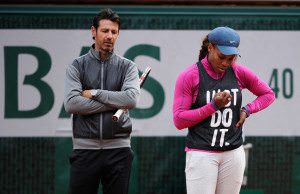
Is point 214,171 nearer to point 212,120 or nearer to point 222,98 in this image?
point 212,120

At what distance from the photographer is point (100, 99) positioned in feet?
13.8

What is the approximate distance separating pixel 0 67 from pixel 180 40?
144 centimetres

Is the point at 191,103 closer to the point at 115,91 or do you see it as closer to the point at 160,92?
the point at 115,91

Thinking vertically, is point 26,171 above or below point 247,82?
below

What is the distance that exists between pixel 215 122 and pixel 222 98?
0.23m

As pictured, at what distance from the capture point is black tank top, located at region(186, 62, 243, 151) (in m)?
4.18

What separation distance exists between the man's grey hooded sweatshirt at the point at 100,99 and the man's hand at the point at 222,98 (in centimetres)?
55

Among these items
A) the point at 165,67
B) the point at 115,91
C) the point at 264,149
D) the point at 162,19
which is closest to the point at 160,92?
the point at 165,67

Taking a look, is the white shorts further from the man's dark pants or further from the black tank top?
the man's dark pants

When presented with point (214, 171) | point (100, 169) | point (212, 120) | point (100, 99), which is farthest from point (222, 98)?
point (100, 169)

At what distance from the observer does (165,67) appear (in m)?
5.60

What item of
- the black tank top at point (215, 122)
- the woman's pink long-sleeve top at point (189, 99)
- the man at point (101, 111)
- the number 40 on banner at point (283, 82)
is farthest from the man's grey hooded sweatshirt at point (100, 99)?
the number 40 on banner at point (283, 82)

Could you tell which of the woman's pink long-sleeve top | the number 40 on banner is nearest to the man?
the woman's pink long-sleeve top

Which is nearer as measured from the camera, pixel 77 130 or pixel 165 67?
pixel 77 130
